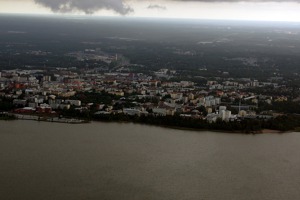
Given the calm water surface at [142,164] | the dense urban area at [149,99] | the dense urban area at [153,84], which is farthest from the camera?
the dense urban area at [153,84]

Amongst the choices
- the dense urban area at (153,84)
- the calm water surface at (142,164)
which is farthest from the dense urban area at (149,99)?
the calm water surface at (142,164)

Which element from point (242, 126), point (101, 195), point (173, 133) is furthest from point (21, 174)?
point (242, 126)

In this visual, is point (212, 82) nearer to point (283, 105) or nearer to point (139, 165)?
point (283, 105)

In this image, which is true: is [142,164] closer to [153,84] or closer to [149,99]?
[149,99]

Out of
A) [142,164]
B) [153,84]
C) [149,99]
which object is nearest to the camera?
[142,164]

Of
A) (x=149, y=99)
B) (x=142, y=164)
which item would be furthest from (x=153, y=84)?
(x=142, y=164)

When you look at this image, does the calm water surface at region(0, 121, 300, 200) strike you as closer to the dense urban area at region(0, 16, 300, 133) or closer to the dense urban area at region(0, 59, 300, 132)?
the dense urban area at region(0, 59, 300, 132)

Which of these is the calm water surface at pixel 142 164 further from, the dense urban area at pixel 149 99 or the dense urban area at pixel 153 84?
the dense urban area at pixel 153 84

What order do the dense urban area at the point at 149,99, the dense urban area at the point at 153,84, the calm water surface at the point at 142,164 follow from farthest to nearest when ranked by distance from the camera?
the dense urban area at the point at 153,84 → the dense urban area at the point at 149,99 → the calm water surface at the point at 142,164
